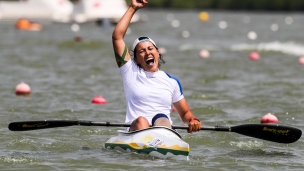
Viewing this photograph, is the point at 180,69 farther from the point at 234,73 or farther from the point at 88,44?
the point at 88,44

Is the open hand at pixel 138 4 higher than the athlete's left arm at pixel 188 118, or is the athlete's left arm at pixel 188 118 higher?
the open hand at pixel 138 4

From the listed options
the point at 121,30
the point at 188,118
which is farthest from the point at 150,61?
the point at 188,118

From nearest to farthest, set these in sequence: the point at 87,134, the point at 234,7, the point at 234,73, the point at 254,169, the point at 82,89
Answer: the point at 254,169
the point at 87,134
the point at 82,89
the point at 234,73
the point at 234,7

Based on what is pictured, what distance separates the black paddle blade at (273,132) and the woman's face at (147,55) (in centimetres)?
138

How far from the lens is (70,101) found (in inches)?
594

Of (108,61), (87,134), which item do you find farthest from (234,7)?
(87,134)

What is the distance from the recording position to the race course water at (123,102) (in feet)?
30.8

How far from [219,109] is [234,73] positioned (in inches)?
259

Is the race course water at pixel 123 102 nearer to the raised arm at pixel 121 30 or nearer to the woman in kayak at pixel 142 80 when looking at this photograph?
the woman in kayak at pixel 142 80

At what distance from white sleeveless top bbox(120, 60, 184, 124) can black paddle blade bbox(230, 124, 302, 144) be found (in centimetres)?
107

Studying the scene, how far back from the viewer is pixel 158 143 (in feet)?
30.1

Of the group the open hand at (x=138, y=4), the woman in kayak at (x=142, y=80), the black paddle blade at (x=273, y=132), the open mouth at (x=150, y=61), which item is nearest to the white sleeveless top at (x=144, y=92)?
the woman in kayak at (x=142, y=80)

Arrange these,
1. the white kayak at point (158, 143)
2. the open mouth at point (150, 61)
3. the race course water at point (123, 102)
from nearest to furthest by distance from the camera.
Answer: the white kayak at point (158, 143)
the race course water at point (123, 102)
the open mouth at point (150, 61)

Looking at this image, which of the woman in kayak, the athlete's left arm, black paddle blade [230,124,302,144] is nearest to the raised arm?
the woman in kayak
